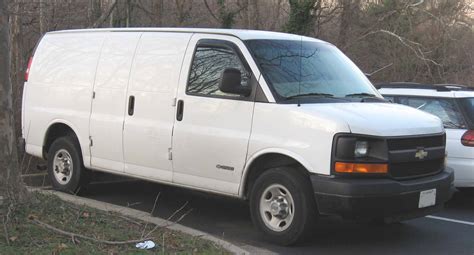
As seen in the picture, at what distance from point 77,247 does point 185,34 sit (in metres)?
3.10

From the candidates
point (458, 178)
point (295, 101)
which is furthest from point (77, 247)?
point (458, 178)

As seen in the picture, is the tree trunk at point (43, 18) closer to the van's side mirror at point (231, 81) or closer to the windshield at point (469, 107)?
the van's side mirror at point (231, 81)

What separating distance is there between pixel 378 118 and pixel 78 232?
116 inches

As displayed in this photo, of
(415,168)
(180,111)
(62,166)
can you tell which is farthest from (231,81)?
(62,166)

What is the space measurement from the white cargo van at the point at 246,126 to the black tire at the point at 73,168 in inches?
0.8

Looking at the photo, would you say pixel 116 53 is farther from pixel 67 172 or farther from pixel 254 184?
pixel 254 184

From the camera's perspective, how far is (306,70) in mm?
6434

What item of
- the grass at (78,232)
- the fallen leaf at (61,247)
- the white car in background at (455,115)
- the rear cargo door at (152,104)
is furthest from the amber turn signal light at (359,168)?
the white car in background at (455,115)

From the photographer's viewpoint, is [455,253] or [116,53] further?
[116,53]

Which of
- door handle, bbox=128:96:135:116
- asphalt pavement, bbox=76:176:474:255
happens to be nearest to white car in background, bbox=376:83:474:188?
asphalt pavement, bbox=76:176:474:255

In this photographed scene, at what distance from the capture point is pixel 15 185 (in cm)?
531

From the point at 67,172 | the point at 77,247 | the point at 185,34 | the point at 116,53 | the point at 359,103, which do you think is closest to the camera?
the point at 77,247

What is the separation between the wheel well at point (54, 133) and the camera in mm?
8133

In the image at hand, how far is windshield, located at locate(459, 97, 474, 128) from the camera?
26.0ft
